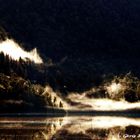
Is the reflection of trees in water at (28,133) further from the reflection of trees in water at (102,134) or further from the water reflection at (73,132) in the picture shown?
the reflection of trees in water at (102,134)

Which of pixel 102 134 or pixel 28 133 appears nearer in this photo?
pixel 102 134

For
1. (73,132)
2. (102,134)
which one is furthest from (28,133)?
(102,134)

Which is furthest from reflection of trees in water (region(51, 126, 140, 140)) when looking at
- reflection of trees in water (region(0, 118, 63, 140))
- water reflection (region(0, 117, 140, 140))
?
reflection of trees in water (region(0, 118, 63, 140))

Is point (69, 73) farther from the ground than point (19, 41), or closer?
closer

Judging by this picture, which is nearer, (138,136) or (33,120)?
(138,136)

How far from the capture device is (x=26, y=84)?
26.0 meters

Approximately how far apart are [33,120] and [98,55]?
5.66 meters

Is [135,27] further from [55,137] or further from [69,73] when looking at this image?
[55,137]

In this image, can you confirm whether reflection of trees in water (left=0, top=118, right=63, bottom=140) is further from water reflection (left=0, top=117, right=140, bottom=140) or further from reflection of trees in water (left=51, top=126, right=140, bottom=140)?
reflection of trees in water (left=51, top=126, right=140, bottom=140)

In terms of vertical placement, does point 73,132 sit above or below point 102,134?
above

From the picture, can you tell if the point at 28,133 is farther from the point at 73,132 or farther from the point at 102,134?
the point at 102,134

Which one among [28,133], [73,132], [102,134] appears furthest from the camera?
[73,132]

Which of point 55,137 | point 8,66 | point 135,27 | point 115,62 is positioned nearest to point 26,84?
point 8,66

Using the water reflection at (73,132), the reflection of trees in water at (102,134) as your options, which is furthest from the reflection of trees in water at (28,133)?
the reflection of trees in water at (102,134)
